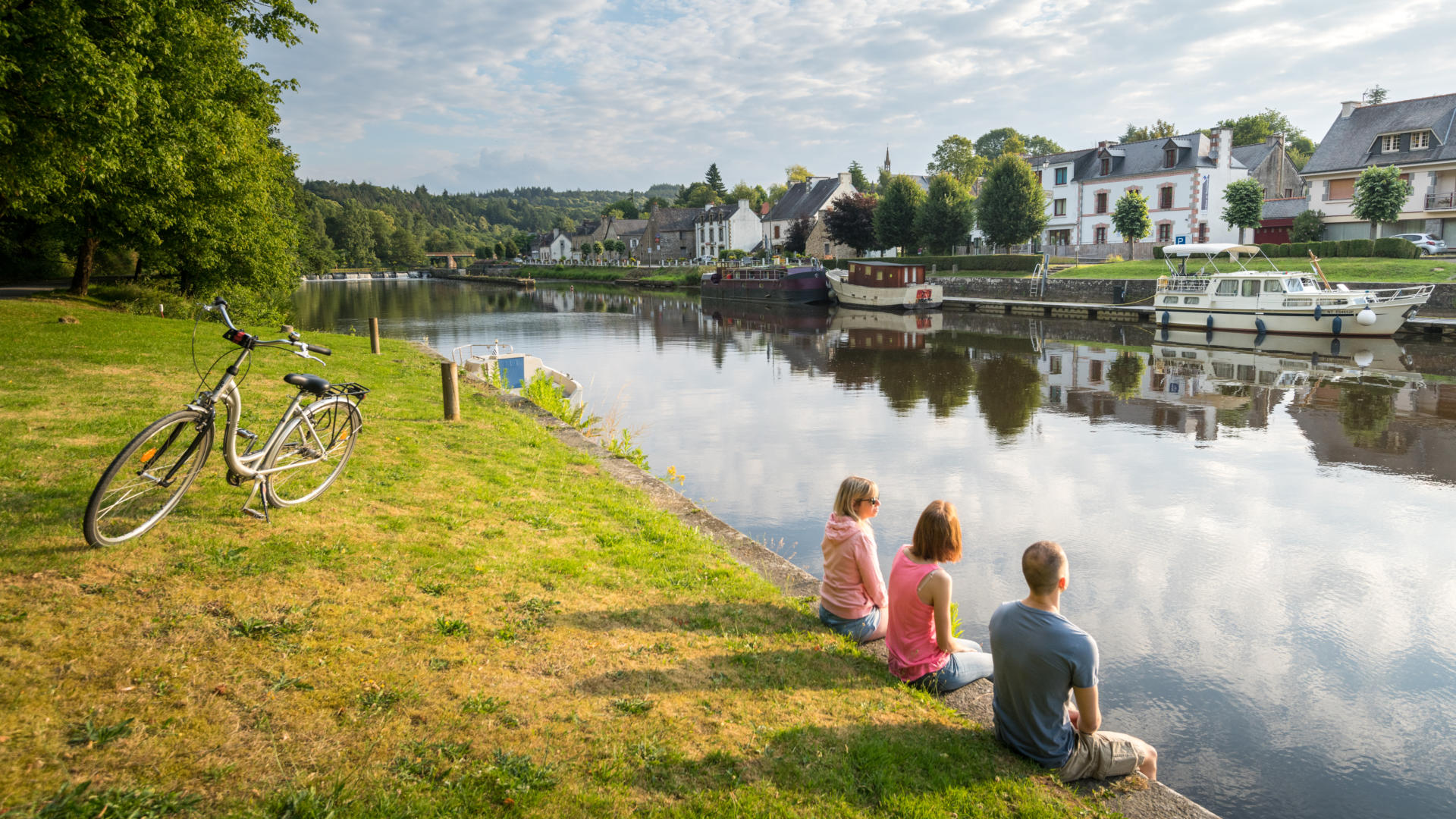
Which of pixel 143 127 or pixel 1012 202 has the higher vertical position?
pixel 1012 202

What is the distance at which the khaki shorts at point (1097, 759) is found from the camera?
3.95 m

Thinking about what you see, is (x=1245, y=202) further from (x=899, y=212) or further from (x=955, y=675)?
(x=955, y=675)

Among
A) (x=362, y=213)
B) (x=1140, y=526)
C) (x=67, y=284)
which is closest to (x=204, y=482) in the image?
(x=1140, y=526)

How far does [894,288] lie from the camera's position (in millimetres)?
45656

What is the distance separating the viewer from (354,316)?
4491 cm

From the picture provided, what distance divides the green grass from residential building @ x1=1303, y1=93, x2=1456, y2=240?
9767 mm

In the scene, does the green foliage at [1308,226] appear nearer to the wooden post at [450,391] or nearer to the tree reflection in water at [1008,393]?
the tree reflection in water at [1008,393]

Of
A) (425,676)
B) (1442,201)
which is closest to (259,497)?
(425,676)

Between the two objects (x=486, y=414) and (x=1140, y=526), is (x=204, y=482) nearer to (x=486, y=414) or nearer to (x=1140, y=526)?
(x=486, y=414)

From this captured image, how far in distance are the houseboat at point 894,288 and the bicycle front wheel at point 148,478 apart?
42464mm

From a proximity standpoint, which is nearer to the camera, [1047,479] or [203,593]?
[203,593]

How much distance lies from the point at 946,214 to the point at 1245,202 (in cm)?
1889

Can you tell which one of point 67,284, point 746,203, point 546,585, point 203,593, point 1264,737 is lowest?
point 1264,737

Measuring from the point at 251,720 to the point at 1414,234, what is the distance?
5493 centimetres
